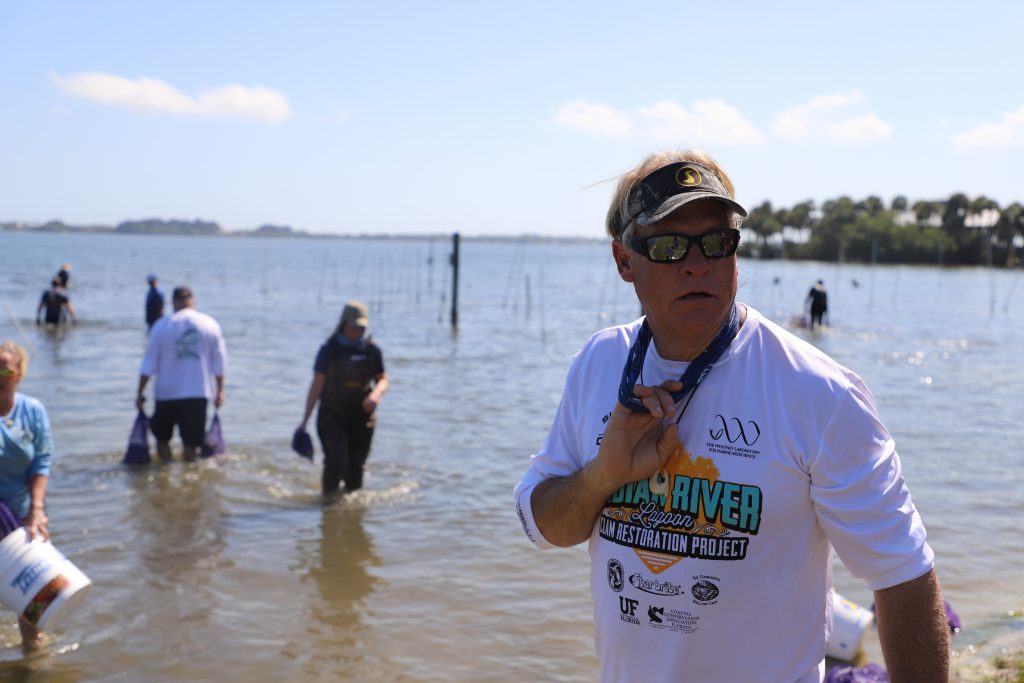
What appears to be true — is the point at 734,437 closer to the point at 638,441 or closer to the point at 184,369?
the point at 638,441

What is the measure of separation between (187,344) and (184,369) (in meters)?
0.27

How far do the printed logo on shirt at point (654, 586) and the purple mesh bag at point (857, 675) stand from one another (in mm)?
2536

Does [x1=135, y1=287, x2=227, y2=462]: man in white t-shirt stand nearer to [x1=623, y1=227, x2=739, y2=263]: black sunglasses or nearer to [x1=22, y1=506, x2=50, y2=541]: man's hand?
[x1=22, y1=506, x2=50, y2=541]: man's hand

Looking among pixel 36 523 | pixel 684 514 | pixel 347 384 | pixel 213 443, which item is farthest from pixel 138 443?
pixel 684 514

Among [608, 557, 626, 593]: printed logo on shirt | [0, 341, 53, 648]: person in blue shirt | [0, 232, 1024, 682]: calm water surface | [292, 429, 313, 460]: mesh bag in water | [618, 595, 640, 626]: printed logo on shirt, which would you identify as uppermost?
[608, 557, 626, 593]: printed logo on shirt

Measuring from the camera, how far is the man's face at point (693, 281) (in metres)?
1.99

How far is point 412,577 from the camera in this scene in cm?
718

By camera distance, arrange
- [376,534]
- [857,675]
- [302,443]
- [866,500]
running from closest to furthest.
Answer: [866,500] → [857,675] → [376,534] → [302,443]

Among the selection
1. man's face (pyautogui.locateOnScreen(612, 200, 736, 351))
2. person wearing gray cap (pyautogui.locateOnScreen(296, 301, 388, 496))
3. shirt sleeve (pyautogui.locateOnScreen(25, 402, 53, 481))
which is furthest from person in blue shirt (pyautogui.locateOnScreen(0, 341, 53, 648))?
man's face (pyautogui.locateOnScreen(612, 200, 736, 351))

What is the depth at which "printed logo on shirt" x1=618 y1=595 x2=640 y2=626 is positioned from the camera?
2.00 meters

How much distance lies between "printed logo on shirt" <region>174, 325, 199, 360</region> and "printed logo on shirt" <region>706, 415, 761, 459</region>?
28.9ft

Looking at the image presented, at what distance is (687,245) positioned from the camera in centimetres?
199

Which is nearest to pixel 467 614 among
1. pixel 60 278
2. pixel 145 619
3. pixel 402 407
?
pixel 145 619

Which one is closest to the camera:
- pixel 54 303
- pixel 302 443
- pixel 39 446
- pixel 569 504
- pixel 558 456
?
pixel 569 504
